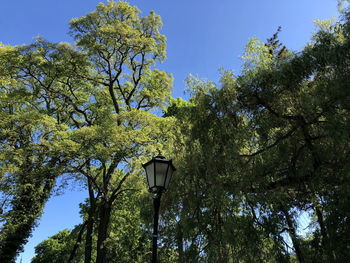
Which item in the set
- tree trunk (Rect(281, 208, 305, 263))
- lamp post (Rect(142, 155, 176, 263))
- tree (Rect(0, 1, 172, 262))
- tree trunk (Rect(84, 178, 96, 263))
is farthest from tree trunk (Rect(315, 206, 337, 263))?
tree trunk (Rect(84, 178, 96, 263))

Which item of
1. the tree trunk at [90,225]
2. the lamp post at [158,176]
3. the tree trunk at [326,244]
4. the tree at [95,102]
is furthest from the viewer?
the tree trunk at [90,225]

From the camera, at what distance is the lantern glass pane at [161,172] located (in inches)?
178

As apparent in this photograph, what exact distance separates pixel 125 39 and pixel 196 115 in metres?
8.39

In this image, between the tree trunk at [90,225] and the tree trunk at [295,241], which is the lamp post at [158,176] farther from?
the tree trunk at [90,225]

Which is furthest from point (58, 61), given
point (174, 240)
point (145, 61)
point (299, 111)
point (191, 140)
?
point (299, 111)

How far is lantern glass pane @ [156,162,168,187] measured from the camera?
4.53 meters

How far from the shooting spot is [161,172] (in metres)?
4.57

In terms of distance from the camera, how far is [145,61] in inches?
612

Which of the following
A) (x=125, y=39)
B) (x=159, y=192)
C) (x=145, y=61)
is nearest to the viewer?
(x=159, y=192)

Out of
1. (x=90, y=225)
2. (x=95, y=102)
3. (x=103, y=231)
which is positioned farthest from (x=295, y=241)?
(x=95, y=102)

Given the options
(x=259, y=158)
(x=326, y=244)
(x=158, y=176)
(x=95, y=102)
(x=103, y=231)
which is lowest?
(x=326, y=244)

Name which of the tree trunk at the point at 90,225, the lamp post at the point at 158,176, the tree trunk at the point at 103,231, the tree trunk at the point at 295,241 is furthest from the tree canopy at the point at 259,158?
the tree trunk at the point at 90,225

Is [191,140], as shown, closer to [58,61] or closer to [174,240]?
[174,240]

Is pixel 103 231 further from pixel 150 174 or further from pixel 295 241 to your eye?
pixel 295 241
